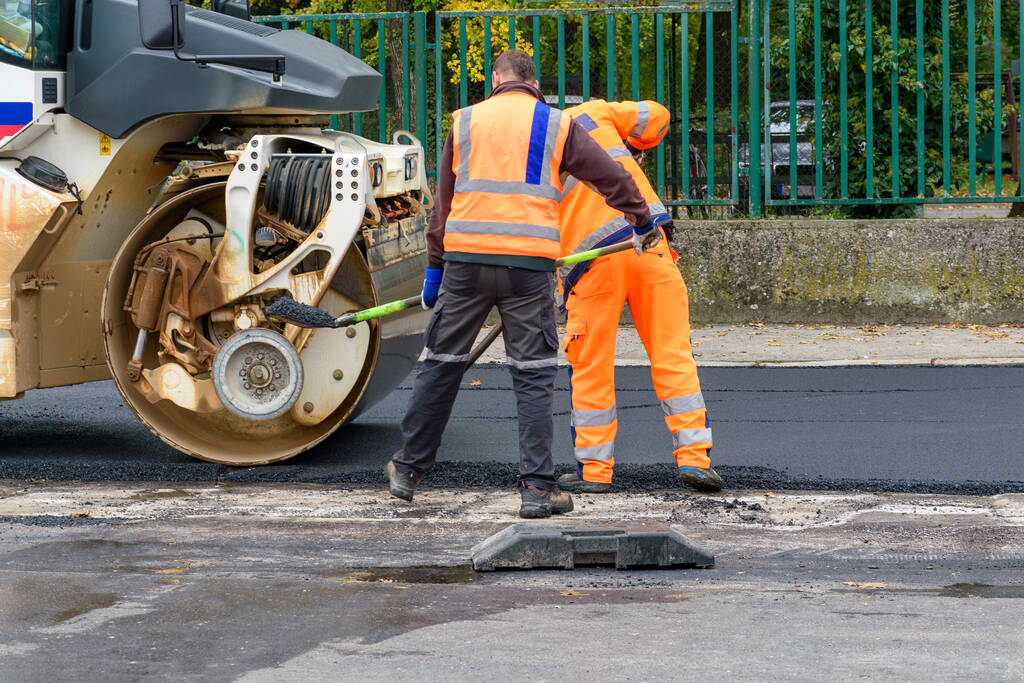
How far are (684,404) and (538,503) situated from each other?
0.86 metres

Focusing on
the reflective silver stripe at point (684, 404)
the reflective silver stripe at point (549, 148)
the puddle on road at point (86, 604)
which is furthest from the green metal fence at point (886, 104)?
the puddle on road at point (86, 604)

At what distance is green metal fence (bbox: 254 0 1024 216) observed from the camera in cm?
1076

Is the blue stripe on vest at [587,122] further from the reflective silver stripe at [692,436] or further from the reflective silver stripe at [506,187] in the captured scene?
the reflective silver stripe at [692,436]

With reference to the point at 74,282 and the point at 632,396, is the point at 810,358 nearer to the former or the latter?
the point at 632,396

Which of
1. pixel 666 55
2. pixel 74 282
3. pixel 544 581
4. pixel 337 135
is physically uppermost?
pixel 666 55

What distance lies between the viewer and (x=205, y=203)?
21.1 ft

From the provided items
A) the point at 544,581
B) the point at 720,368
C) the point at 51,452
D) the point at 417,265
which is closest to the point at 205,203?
the point at 417,265

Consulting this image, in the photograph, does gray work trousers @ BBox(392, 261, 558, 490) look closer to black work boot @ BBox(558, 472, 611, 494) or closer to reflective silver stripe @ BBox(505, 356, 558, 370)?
reflective silver stripe @ BBox(505, 356, 558, 370)

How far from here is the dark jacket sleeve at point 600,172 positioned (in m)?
5.47

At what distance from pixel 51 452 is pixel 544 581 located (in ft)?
10.4

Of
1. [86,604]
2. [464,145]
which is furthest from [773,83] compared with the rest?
[86,604]

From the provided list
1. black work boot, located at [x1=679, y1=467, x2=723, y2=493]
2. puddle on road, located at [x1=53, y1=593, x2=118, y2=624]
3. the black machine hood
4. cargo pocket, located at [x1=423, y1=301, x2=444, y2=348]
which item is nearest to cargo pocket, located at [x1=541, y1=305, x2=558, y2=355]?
cargo pocket, located at [x1=423, y1=301, x2=444, y2=348]

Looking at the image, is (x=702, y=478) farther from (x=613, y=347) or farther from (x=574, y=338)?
(x=574, y=338)

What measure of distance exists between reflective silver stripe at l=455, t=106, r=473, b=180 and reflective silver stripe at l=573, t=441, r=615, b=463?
1169 millimetres
